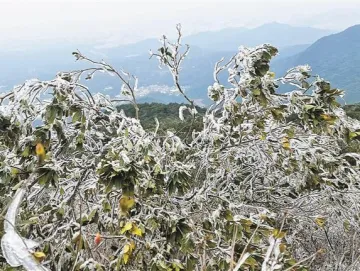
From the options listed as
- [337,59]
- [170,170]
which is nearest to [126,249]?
[170,170]

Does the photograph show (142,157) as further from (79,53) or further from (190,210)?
(79,53)

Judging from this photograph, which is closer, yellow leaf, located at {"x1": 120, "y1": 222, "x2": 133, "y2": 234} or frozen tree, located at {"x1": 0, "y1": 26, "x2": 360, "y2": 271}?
yellow leaf, located at {"x1": 120, "y1": 222, "x2": 133, "y2": 234}

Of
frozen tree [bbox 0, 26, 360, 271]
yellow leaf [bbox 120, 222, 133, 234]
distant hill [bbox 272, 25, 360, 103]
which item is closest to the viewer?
yellow leaf [bbox 120, 222, 133, 234]

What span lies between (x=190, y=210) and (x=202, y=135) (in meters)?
0.57

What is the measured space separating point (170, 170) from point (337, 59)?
15702 cm

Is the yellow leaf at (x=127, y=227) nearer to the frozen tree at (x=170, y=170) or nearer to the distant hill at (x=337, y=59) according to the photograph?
the frozen tree at (x=170, y=170)

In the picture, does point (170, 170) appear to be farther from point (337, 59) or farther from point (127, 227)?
point (337, 59)

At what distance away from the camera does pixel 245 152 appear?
324cm

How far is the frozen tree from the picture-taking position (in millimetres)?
2072

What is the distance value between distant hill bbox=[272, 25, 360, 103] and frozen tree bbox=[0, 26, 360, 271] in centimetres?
10080

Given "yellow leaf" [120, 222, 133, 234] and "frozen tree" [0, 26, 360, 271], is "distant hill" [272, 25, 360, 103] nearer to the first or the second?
"frozen tree" [0, 26, 360, 271]

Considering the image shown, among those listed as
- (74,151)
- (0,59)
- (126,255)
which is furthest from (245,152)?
(0,59)

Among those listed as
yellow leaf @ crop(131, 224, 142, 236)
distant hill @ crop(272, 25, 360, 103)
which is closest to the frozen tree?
yellow leaf @ crop(131, 224, 142, 236)

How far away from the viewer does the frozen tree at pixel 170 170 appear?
2.07 meters
